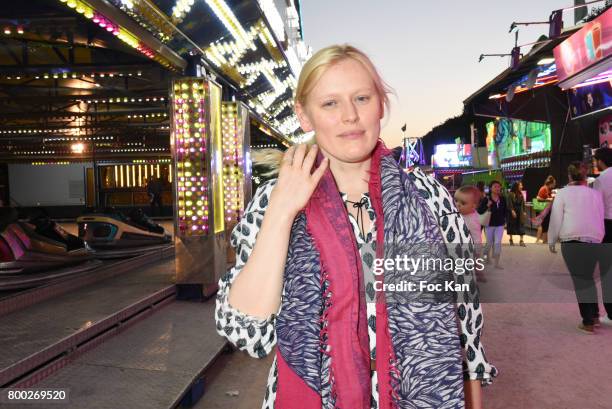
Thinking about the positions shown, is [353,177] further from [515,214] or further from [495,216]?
[515,214]

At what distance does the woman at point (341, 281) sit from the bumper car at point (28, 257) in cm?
619

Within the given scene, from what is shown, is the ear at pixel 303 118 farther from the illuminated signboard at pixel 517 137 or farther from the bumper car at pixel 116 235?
the illuminated signboard at pixel 517 137

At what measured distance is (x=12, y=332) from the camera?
448cm

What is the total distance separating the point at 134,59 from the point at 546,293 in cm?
796

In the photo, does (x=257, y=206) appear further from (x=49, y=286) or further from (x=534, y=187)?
(x=534, y=187)

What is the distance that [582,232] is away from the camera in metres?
5.78

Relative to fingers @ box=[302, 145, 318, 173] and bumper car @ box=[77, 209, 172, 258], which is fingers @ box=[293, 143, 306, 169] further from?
bumper car @ box=[77, 209, 172, 258]

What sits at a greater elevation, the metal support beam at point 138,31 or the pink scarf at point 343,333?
the metal support beam at point 138,31

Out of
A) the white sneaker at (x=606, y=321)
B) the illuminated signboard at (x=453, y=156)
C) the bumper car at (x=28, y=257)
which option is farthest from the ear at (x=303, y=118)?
the illuminated signboard at (x=453, y=156)

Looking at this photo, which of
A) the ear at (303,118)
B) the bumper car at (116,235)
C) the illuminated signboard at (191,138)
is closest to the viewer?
the ear at (303,118)

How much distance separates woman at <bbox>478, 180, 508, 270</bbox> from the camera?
9695 millimetres

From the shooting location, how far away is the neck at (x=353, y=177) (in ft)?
4.86

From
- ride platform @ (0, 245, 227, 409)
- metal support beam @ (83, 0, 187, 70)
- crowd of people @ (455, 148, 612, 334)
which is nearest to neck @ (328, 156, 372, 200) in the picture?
ride platform @ (0, 245, 227, 409)

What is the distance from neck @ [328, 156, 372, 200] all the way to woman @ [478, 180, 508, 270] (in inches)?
355
